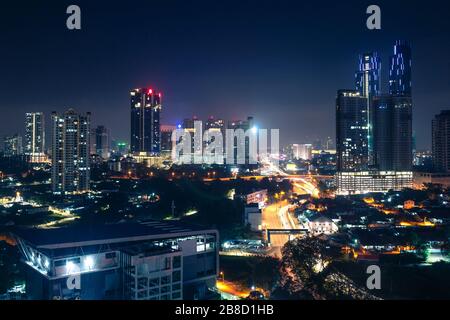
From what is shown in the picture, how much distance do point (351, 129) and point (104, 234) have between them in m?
14.9

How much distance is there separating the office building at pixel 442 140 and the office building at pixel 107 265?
633 inches

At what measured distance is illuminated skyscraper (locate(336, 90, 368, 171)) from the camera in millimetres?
17000

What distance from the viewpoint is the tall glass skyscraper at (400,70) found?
2097 centimetres

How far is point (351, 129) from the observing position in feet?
56.4

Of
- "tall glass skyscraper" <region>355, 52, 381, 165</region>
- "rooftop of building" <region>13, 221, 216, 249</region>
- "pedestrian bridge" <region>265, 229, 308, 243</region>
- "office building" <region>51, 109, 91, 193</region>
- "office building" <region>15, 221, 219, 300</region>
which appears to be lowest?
"pedestrian bridge" <region>265, 229, 308, 243</region>

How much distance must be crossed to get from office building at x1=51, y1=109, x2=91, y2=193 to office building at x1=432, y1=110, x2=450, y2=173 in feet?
46.8

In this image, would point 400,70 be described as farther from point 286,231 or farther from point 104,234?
point 104,234

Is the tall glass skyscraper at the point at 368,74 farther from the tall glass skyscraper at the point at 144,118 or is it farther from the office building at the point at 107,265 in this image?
the office building at the point at 107,265

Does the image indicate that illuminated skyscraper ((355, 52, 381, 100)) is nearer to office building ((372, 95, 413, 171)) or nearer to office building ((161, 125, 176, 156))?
office building ((372, 95, 413, 171))

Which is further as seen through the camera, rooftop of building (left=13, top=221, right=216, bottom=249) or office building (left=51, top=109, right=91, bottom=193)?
office building (left=51, top=109, right=91, bottom=193)

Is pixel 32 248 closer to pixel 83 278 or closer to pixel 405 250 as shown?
pixel 83 278

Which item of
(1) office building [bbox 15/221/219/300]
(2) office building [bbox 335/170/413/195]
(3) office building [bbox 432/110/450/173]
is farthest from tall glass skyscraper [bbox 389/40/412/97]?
(1) office building [bbox 15/221/219/300]

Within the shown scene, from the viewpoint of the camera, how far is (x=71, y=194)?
37.6 feet
